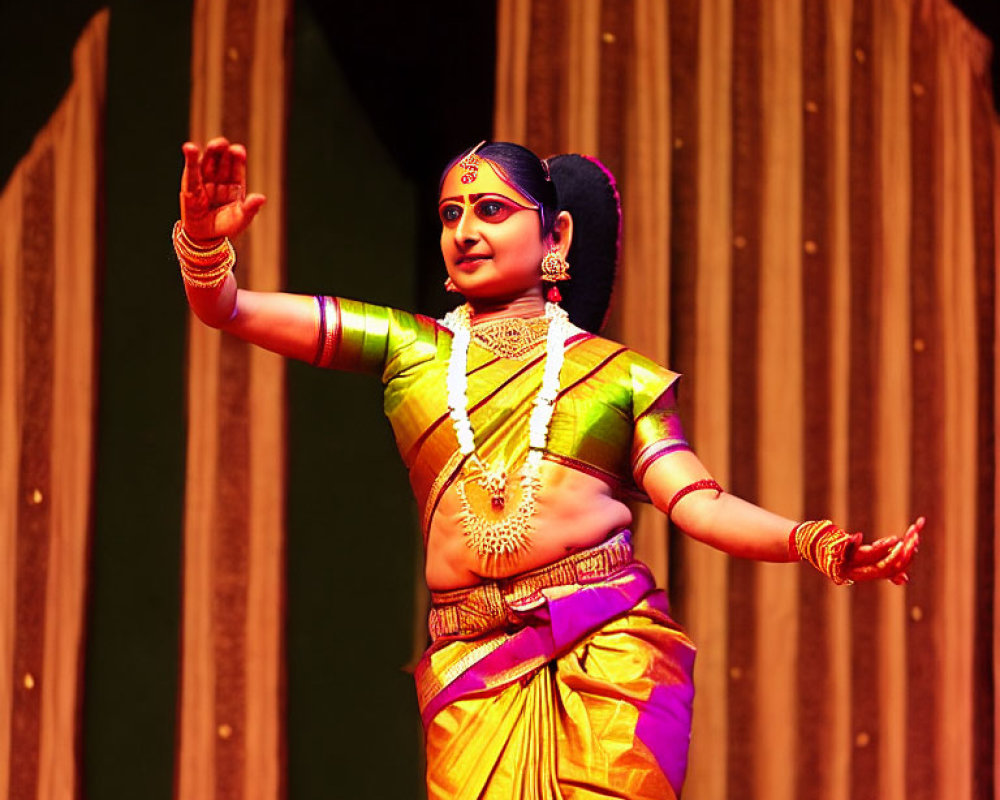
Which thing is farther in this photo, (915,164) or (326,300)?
(915,164)

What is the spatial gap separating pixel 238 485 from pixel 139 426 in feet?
0.71

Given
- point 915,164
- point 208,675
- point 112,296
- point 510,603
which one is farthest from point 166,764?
point 915,164

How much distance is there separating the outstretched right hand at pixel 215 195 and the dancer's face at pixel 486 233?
0.32 metres

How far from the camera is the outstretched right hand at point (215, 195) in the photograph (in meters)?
1.77

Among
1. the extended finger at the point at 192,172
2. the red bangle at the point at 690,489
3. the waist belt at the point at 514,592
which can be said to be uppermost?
the extended finger at the point at 192,172

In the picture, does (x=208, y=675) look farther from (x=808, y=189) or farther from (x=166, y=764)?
(x=808, y=189)

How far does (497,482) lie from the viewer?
75.0 inches

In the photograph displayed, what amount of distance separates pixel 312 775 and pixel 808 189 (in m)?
1.50

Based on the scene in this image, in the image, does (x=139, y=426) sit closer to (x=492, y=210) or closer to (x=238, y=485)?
(x=238, y=485)

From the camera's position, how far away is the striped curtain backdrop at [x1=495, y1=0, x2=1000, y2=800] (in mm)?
2852

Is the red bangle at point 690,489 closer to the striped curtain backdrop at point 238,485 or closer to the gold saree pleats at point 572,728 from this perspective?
the gold saree pleats at point 572,728

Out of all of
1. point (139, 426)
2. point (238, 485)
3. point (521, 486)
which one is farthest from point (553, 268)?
point (139, 426)

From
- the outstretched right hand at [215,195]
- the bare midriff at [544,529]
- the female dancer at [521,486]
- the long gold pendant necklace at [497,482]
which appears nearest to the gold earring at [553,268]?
the female dancer at [521,486]

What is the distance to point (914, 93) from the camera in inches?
122
